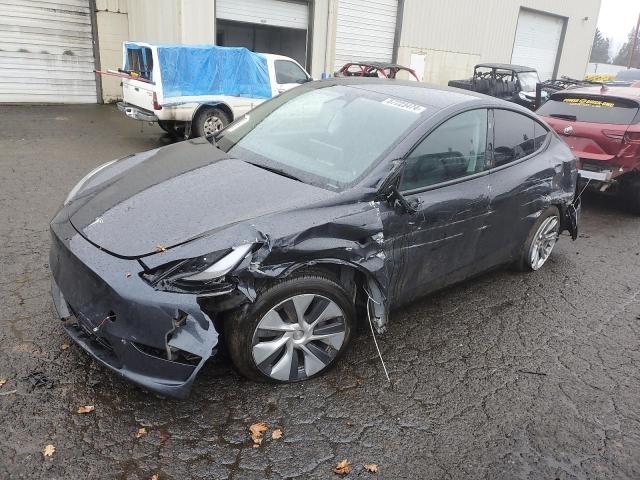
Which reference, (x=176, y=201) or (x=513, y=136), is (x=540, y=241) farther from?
(x=176, y=201)

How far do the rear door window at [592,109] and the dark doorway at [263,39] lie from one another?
12283 millimetres

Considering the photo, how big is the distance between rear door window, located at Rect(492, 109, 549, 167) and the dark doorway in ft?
48.4

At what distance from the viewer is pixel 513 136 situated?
13.5 ft

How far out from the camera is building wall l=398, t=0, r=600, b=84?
1856 centimetres

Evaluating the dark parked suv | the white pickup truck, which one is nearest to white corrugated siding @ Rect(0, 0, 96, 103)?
the white pickup truck

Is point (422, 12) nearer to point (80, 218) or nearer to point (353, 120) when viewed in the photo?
point (353, 120)

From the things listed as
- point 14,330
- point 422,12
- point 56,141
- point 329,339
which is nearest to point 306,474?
point 329,339

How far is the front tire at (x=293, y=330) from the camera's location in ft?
8.83

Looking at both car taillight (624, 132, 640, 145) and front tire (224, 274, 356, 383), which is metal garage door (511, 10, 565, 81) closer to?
car taillight (624, 132, 640, 145)

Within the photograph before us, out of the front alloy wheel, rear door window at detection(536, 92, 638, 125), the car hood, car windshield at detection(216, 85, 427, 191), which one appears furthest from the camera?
rear door window at detection(536, 92, 638, 125)

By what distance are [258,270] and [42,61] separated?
1379 centimetres

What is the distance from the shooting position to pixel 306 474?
2.43 meters

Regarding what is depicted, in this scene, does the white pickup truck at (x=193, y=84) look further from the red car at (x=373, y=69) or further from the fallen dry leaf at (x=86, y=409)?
the fallen dry leaf at (x=86, y=409)

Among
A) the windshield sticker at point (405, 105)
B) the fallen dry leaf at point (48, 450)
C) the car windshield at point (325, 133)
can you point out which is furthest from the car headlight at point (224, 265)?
the windshield sticker at point (405, 105)
